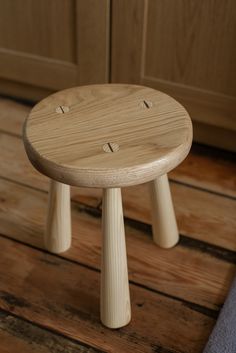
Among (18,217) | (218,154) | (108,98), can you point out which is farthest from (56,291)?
(218,154)

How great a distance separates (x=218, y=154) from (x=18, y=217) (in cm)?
46

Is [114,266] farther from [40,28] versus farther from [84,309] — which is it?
[40,28]

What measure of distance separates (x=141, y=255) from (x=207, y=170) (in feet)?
0.95

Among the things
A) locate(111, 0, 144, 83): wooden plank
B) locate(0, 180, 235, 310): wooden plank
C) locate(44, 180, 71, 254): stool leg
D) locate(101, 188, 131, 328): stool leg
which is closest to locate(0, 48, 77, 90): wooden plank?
locate(111, 0, 144, 83): wooden plank

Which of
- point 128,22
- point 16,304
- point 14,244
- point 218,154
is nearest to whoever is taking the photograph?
point 16,304

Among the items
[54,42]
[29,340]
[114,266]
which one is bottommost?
[29,340]

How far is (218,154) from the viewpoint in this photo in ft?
3.51

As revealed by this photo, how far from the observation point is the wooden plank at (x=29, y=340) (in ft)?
2.23

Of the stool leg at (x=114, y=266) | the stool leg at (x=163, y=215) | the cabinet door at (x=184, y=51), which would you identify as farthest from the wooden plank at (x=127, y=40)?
the stool leg at (x=114, y=266)

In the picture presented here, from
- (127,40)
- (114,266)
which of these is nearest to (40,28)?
(127,40)

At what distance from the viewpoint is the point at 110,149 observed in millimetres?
597

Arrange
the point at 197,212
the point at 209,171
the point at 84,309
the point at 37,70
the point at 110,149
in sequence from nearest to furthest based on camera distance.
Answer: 1. the point at 110,149
2. the point at 84,309
3. the point at 197,212
4. the point at 209,171
5. the point at 37,70

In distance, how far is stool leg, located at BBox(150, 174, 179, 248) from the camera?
2.45 feet

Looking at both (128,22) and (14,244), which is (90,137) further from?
(128,22)
